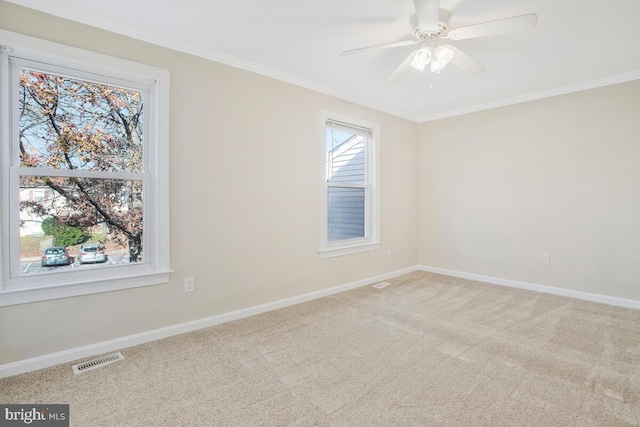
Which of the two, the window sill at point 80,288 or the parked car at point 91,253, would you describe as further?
the parked car at point 91,253

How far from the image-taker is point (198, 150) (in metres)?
2.67

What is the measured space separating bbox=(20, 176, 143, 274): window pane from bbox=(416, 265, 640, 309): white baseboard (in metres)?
4.04

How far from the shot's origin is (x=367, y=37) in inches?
97.1

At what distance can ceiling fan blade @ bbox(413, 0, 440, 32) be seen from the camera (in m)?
1.74

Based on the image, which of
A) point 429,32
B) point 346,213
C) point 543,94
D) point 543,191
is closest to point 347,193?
point 346,213

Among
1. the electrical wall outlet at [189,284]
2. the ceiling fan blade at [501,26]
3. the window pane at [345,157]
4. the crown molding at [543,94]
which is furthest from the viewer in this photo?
the window pane at [345,157]

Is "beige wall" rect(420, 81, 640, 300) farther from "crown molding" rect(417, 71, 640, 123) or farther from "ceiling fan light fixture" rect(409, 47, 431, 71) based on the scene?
"ceiling fan light fixture" rect(409, 47, 431, 71)

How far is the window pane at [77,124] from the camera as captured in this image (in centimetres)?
209

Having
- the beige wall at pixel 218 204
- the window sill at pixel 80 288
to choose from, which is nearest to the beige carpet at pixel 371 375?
the beige wall at pixel 218 204

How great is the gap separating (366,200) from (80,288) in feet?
10.5

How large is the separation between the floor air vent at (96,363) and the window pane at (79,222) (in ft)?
2.18

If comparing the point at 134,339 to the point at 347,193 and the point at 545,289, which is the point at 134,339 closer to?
the point at 347,193

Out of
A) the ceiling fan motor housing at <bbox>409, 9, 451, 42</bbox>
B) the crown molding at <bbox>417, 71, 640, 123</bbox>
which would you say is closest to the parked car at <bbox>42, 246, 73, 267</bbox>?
the ceiling fan motor housing at <bbox>409, 9, 451, 42</bbox>

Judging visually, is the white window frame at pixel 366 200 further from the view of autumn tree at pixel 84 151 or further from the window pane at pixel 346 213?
the view of autumn tree at pixel 84 151
